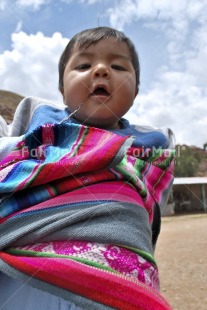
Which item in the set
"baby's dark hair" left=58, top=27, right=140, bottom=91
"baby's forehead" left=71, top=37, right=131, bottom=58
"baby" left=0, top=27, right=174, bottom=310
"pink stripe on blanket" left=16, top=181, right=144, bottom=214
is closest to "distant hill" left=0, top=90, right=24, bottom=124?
"baby's dark hair" left=58, top=27, right=140, bottom=91

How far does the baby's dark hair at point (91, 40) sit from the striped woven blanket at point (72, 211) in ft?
1.12

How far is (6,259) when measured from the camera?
25.6 inches

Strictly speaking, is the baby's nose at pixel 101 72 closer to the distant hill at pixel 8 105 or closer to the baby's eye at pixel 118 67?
the baby's eye at pixel 118 67

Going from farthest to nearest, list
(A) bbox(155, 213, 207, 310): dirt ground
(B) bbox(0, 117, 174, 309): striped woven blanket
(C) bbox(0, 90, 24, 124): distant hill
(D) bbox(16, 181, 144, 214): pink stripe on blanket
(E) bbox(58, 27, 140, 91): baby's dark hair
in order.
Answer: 1. (A) bbox(155, 213, 207, 310): dirt ground
2. (C) bbox(0, 90, 24, 124): distant hill
3. (E) bbox(58, 27, 140, 91): baby's dark hair
4. (D) bbox(16, 181, 144, 214): pink stripe on blanket
5. (B) bbox(0, 117, 174, 309): striped woven blanket

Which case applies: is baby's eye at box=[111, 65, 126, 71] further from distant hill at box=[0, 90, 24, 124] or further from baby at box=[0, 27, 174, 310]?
distant hill at box=[0, 90, 24, 124]

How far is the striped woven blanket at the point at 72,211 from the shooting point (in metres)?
0.62

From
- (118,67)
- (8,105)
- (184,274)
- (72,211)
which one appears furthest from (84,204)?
(8,105)

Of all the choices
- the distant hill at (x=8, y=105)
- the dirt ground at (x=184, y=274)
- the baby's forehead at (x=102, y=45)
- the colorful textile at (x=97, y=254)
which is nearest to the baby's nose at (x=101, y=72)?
the baby's forehead at (x=102, y=45)

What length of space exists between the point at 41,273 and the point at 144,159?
48 centimetres

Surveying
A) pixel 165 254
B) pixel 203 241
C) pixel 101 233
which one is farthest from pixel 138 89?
pixel 203 241

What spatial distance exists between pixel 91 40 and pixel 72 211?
567 mm

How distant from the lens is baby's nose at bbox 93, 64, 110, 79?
93 cm

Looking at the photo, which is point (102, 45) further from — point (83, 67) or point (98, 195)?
point (98, 195)

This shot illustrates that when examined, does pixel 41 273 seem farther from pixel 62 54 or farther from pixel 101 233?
pixel 62 54
